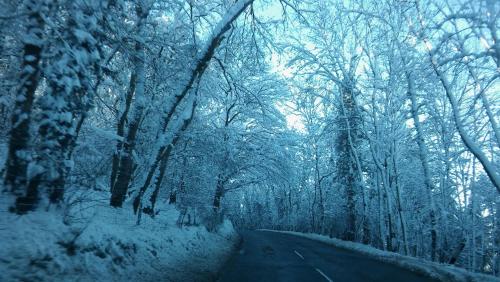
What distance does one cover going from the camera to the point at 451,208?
108 ft

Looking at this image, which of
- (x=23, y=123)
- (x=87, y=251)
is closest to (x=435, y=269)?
(x=87, y=251)

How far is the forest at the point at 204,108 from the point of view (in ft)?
20.2

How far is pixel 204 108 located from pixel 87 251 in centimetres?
1649

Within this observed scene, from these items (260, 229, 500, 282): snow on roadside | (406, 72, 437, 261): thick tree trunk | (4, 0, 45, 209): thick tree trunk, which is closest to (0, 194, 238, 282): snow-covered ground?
(4, 0, 45, 209): thick tree trunk

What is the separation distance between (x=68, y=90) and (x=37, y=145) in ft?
3.39

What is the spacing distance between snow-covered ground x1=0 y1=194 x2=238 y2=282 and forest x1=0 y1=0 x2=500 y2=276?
1.14ft

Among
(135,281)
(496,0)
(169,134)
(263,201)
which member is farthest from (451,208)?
(263,201)

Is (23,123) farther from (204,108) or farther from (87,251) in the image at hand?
(204,108)

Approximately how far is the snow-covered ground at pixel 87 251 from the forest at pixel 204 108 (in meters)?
0.35

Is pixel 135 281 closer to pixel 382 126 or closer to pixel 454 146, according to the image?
pixel 382 126

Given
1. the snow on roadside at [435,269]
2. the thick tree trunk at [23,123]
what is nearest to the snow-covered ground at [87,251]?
the thick tree trunk at [23,123]

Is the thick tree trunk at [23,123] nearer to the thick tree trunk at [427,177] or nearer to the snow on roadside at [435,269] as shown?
the snow on roadside at [435,269]

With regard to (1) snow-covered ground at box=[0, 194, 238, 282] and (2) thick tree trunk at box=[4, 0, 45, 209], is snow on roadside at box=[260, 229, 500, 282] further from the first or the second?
(2) thick tree trunk at box=[4, 0, 45, 209]

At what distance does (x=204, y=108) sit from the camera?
887 inches
